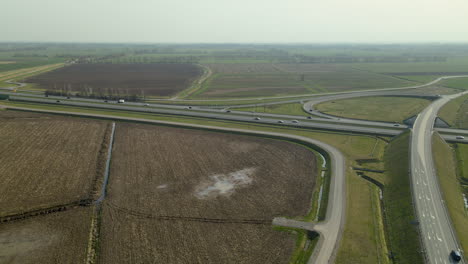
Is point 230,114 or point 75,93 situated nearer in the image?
point 230,114

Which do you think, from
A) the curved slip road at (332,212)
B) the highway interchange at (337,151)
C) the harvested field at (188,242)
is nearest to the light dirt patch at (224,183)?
the harvested field at (188,242)

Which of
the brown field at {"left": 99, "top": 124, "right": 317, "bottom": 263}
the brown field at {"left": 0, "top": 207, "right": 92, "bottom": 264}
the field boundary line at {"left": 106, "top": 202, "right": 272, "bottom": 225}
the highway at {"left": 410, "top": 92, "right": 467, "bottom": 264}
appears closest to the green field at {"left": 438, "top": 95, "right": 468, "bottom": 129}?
the highway at {"left": 410, "top": 92, "right": 467, "bottom": 264}

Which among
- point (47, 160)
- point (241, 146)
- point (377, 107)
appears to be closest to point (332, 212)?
point (241, 146)

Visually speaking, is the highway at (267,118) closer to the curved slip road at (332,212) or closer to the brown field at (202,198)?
the curved slip road at (332,212)

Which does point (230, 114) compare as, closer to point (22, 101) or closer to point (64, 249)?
point (64, 249)

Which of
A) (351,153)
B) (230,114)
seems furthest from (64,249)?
(230,114)

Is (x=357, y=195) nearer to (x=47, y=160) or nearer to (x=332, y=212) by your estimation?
(x=332, y=212)
